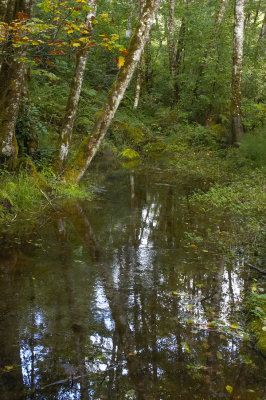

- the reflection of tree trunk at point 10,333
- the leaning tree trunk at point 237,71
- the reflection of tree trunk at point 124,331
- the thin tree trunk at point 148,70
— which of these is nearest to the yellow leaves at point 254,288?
the reflection of tree trunk at point 124,331

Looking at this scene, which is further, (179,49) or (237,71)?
(179,49)

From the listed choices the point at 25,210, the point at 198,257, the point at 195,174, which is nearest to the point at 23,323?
the point at 198,257

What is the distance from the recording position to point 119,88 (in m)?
8.44

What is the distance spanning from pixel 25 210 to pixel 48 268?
2700 mm

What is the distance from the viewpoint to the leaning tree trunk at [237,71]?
42.7 ft

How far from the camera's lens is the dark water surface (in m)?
2.68

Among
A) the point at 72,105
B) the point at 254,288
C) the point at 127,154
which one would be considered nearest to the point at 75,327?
the point at 254,288

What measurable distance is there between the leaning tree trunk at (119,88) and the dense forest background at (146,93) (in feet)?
0.18

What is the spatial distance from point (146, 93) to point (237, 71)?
1047cm

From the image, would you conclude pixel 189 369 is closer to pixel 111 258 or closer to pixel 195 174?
pixel 111 258

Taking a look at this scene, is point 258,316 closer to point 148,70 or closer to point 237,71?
point 237,71

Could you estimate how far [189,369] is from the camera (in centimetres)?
288

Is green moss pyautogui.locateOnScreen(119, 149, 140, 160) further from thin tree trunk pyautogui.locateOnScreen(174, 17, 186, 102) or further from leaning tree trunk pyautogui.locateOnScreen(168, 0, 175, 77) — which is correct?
leaning tree trunk pyautogui.locateOnScreen(168, 0, 175, 77)

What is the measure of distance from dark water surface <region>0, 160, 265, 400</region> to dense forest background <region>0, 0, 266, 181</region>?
3.43 metres
